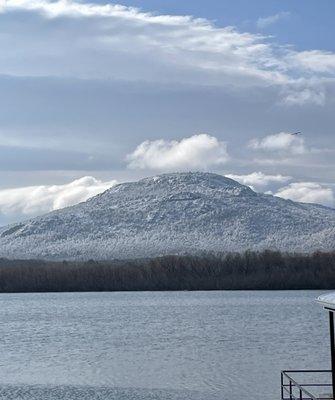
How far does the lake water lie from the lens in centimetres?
4397

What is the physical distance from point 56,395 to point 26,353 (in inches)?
774

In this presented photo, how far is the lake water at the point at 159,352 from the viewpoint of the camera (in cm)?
4397

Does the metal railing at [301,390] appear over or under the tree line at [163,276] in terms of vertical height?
under

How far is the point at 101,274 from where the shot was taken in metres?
167

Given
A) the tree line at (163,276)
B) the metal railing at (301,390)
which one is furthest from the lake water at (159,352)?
the tree line at (163,276)

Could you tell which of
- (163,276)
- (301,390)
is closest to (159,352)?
(301,390)

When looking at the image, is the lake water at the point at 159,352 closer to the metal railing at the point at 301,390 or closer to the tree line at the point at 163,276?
the metal railing at the point at 301,390

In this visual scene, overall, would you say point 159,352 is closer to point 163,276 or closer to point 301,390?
point 301,390

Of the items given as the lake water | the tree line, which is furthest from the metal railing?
the tree line

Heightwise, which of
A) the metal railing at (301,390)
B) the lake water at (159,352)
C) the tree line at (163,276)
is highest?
the tree line at (163,276)

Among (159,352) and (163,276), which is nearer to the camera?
(159,352)

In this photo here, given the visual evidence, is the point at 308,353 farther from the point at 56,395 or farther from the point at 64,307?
the point at 64,307

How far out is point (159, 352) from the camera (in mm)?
59375

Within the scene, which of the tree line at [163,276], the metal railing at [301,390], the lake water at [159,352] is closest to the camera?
the metal railing at [301,390]
